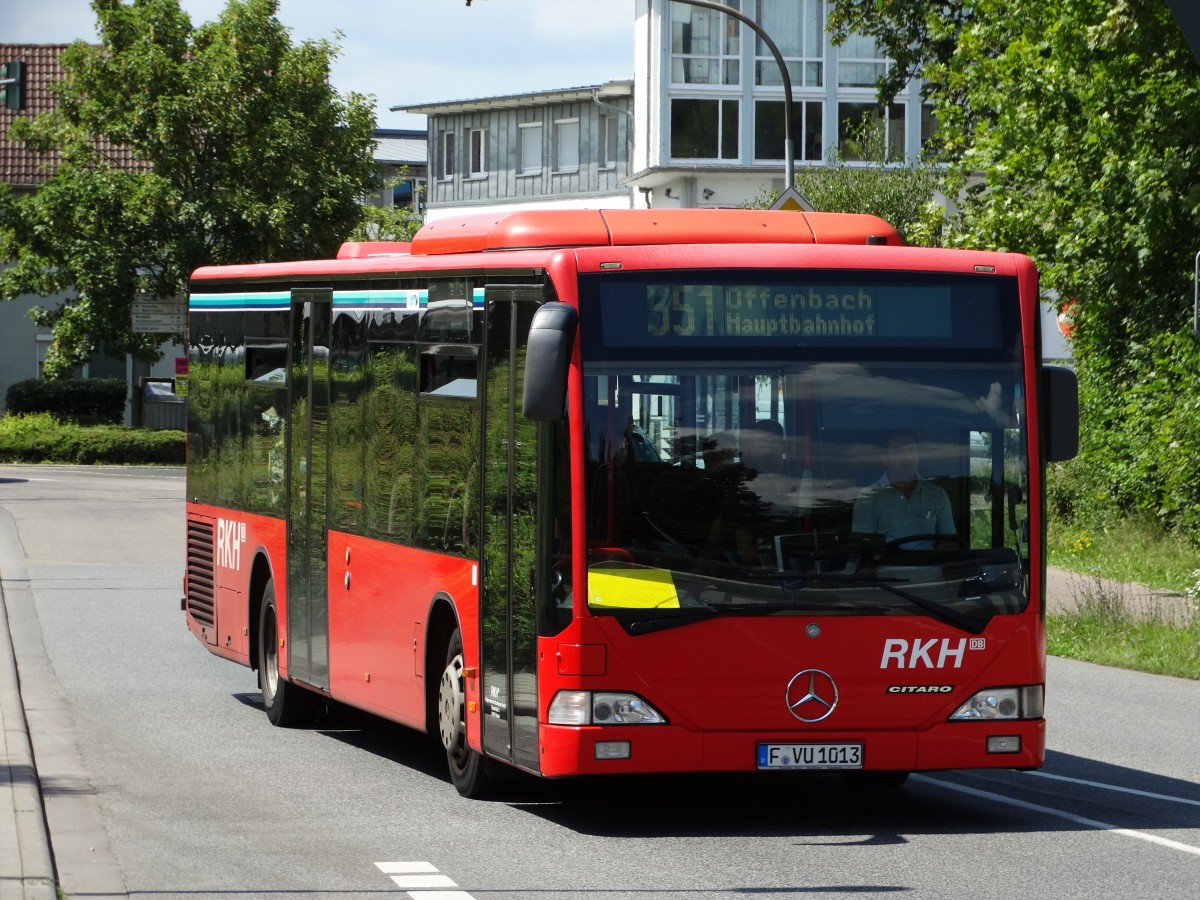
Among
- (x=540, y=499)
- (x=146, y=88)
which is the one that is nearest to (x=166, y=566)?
(x=540, y=499)

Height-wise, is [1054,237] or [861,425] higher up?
[1054,237]

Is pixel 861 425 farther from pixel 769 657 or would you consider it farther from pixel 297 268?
pixel 297 268

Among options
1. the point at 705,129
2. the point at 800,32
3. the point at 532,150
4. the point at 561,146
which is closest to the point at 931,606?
the point at 705,129

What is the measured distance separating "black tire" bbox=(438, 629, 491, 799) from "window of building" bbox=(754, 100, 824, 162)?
57.2 meters

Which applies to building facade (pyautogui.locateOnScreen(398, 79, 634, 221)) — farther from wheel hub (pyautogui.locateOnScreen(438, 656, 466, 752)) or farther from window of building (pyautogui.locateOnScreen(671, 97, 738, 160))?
wheel hub (pyautogui.locateOnScreen(438, 656, 466, 752))

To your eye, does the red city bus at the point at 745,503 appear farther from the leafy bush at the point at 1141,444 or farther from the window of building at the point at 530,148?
the window of building at the point at 530,148

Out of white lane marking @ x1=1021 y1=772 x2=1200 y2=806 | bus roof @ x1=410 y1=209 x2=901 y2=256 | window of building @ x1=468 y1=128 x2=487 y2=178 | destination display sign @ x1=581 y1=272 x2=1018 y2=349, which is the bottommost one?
white lane marking @ x1=1021 y1=772 x2=1200 y2=806

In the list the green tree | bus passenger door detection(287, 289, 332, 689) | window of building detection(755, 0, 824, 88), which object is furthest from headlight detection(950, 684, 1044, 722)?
window of building detection(755, 0, 824, 88)

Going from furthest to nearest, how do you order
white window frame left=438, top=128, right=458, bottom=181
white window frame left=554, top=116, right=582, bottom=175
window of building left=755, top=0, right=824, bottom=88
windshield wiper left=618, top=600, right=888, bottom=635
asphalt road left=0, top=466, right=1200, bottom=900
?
white window frame left=438, top=128, right=458, bottom=181 → white window frame left=554, top=116, right=582, bottom=175 → window of building left=755, top=0, right=824, bottom=88 → windshield wiper left=618, top=600, right=888, bottom=635 → asphalt road left=0, top=466, right=1200, bottom=900

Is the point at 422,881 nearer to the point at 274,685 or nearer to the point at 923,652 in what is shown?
the point at 923,652

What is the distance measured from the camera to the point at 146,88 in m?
52.6

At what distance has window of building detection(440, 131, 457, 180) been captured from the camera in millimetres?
86438

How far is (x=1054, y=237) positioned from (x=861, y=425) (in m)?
16.3

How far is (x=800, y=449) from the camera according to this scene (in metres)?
9.66
